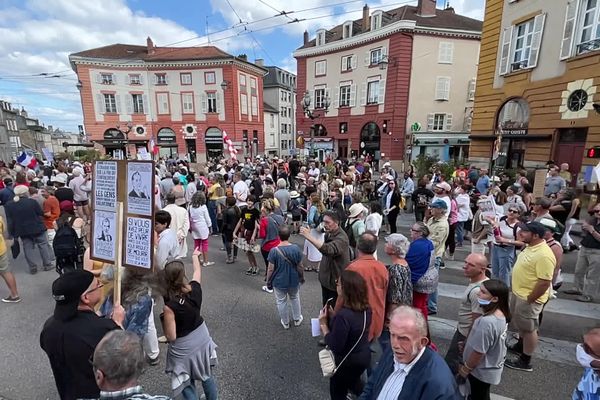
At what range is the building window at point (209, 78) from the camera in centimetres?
3288

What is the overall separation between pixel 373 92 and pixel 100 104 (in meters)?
29.2

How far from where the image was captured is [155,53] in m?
33.6

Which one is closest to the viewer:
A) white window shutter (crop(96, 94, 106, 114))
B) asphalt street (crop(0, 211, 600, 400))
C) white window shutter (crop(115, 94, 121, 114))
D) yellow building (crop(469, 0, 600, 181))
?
asphalt street (crop(0, 211, 600, 400))

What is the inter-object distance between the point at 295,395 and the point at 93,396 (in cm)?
186

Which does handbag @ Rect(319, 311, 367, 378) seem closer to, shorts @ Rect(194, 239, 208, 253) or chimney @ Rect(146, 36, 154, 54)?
shorts @ Rect(194, 239, 208, 253)

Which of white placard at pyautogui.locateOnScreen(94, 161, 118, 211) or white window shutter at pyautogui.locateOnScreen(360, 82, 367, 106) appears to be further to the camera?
white window shutter at pyautogui.locateOnScreen(360, 82, 367, 106)

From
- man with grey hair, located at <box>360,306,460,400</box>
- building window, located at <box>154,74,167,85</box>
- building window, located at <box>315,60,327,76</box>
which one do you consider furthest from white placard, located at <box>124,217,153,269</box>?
building window, located at <box>154,74,167,85</box>

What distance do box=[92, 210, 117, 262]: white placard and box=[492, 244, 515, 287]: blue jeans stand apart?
5250 millimetres

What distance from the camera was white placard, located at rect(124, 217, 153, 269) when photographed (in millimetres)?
2748

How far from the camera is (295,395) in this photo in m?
3.09

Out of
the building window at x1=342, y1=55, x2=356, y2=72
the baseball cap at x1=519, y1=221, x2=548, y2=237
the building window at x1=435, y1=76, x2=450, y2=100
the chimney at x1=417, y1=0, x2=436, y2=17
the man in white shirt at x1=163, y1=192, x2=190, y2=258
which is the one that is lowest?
the man in white shirt at x1=163, y1=192, x2=190, y2=258

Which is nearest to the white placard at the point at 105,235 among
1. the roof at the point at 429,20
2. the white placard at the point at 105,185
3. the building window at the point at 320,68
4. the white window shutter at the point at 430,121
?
the white placard at the point at 105,185

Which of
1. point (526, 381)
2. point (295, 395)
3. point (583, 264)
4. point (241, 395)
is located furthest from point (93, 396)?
point (583, 264)

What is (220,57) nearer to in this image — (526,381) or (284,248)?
(284,248)
